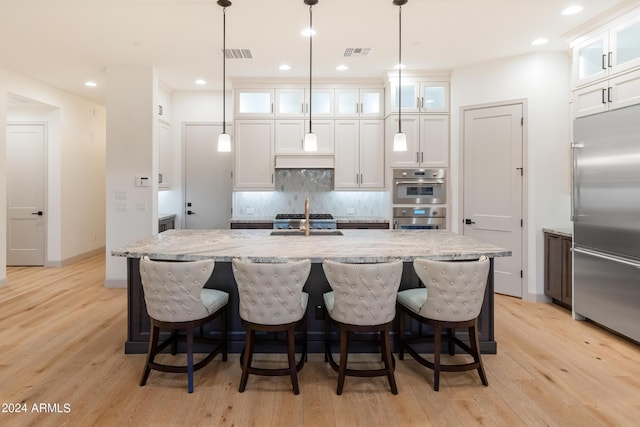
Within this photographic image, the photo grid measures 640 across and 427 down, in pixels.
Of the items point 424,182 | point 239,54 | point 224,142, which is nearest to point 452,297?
point 224,142

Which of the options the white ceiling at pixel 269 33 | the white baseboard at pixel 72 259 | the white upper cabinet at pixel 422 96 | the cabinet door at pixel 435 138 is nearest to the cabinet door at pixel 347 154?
the white upper cabinet at pixel 422 96

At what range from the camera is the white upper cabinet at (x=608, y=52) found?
3.38m

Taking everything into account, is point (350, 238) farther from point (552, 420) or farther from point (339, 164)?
point (339, 164)

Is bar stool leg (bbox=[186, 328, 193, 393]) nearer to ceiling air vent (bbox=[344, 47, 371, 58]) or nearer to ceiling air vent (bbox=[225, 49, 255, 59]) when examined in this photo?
ceiling air vent (bbox=[225, 49, 255, 59])

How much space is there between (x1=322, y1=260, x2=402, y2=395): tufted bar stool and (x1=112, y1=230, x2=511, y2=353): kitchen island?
0.63ft

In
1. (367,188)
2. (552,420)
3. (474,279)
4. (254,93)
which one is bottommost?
(552,420)

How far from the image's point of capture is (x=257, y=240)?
340cm

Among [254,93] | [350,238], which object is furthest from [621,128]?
[254,93]

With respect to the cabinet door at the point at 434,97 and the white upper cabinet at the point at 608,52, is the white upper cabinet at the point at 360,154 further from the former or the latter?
the white upper cabinet at the point at 608,52

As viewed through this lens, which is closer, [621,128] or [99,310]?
[621,128]

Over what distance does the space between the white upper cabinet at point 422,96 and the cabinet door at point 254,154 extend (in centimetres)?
182

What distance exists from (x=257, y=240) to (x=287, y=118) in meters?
2.85

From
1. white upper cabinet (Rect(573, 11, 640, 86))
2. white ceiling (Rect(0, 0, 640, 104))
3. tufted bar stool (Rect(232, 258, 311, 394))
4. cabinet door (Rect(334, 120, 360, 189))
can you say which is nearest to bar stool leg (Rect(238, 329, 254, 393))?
tufted bar stool (Rect(232, 258, 311, 394))

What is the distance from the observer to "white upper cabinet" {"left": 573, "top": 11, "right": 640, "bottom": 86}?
3385 millimetres
